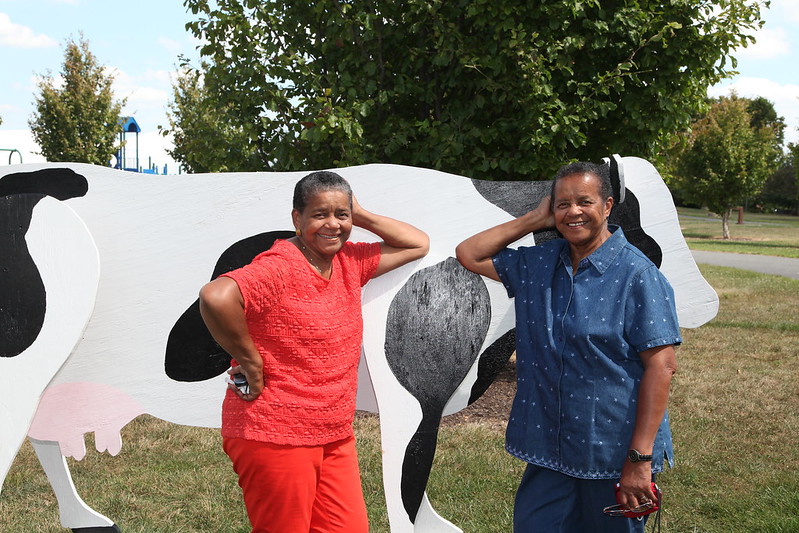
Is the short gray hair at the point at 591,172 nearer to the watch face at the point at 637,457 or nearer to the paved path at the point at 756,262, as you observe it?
the watch face at the point at 637,457

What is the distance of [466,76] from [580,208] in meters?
3.17

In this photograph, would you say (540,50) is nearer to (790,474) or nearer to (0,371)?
(790,474)

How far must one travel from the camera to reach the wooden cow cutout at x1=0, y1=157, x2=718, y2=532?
283 centimetres

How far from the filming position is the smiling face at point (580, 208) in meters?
2.29

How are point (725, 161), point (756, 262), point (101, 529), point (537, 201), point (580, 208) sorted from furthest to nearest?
point (725, 161) < point (756, 262) < point (101, 529) < point (537, 201) < point (580, 208)

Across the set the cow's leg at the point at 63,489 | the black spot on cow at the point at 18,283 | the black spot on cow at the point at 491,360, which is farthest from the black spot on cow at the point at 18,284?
the black spot on cow at the point at 491,360

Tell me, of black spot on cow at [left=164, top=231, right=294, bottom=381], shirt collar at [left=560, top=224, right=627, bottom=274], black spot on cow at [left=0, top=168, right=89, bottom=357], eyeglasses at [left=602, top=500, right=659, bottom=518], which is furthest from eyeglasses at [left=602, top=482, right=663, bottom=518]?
black spot on cow at [left=0, top=168, right=89, bottom=357]

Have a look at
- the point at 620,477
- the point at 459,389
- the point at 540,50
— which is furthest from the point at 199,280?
the point at 540,50

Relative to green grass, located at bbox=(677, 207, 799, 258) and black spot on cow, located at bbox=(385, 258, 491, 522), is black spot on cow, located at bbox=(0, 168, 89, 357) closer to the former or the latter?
black spot on cow, located at bbox=(385, 258, 491, 522)

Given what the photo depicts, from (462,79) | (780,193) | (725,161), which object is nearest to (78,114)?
(462,79)

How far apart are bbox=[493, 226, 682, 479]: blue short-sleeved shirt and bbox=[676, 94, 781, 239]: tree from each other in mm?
25934

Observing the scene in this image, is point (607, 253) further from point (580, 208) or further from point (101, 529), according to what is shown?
point (101, 529)

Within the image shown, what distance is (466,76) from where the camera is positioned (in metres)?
5.23

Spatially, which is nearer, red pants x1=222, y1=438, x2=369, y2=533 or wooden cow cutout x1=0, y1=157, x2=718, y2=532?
red pants x1=222, y1=438, x2=369, y2=533
